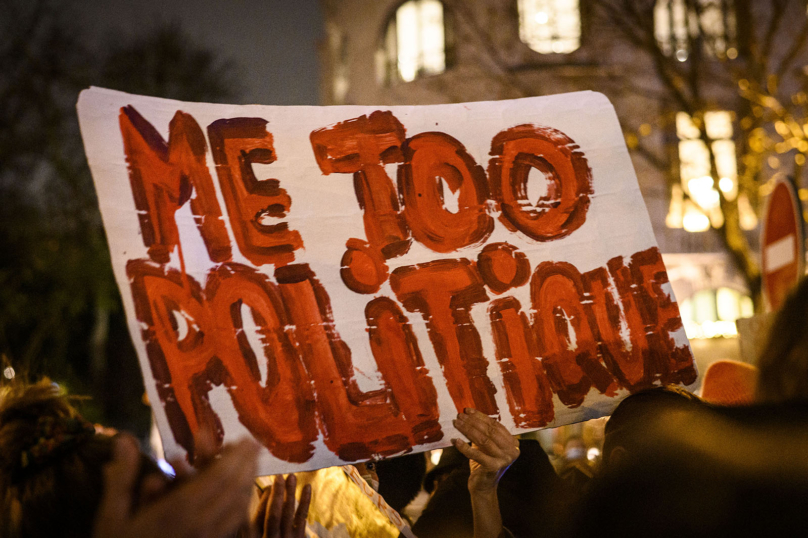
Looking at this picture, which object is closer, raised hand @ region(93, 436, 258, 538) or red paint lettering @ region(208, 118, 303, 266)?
raised hand @ region(93, 436, 258, 538)

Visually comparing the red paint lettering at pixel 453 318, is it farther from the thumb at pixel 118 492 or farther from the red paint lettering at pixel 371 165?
the thumb at pixel 118 492

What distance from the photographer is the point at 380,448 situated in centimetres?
188

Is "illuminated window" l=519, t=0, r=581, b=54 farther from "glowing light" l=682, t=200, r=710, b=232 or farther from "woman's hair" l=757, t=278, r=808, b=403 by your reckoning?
"woman's hair" l=757, t=278, r=808, b=403

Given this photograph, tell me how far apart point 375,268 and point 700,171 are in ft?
35.5

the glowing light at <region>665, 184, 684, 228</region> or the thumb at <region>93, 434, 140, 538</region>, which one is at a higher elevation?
the glowing light at <region>665, 184, 684, 228</region>

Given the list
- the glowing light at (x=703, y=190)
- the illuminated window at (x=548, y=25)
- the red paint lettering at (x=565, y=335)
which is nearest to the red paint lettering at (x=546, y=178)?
the red paint lettering at (x=565, y=335)

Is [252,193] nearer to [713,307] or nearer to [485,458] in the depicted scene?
[485,458]

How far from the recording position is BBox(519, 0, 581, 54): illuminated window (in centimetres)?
1242

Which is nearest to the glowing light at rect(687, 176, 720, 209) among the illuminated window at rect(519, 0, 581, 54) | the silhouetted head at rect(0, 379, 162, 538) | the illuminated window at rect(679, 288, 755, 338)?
the illuminated window at rect(679, 288, 755, 338)

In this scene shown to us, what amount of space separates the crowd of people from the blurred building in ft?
31.8

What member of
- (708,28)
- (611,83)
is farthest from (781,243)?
(611,83)

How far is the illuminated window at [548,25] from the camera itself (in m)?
12.4

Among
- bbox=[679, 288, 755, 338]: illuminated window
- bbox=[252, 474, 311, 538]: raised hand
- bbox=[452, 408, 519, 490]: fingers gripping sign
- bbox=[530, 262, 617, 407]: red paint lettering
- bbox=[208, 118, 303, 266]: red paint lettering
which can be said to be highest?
bbox=[208, 118, 303, 266]: red paint lettering

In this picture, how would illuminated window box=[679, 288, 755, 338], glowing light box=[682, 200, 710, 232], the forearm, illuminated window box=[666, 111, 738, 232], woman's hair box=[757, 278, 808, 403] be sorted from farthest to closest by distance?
illuminated window box=[679, 288, 755, 338]
glowing light box=[682, 200, 710, 232]
illuminated window box=[666, 111, 738, 232]
the forearm
woman's hair box=[757, 278, 808, 403]
